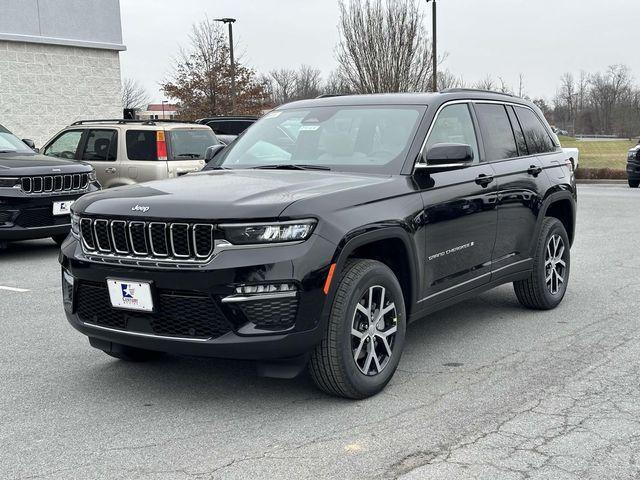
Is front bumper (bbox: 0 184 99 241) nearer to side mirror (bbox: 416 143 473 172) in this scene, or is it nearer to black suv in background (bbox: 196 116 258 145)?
side mirror (bbox: 416 143 473 172)

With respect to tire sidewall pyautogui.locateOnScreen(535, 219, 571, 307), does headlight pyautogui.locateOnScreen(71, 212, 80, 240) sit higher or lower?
higher

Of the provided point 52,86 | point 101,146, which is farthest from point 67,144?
point 52,86

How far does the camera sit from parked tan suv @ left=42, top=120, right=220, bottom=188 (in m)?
11.9

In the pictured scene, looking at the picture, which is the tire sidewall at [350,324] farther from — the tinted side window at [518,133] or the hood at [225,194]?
the tinted side window at [518,133]

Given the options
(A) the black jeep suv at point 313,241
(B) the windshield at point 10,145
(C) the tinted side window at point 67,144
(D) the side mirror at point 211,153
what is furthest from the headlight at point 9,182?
(A) the black jeep suv at point 313,241

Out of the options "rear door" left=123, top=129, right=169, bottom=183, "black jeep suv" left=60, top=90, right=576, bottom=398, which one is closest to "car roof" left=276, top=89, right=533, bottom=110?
"black jeep suv" left=60, top=90, right=576, bottom=398

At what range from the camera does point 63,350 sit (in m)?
5.70

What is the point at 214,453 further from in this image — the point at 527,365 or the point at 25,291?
the point at 25,291

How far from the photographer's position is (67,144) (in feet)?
41.4

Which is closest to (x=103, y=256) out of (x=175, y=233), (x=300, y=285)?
(x=175, y=233)

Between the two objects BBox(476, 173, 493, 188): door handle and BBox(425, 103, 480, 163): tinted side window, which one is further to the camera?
BBox(476, 173, 493, 188): door handle

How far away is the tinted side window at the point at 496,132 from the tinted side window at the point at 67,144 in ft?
26.2

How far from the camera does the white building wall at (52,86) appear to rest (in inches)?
809

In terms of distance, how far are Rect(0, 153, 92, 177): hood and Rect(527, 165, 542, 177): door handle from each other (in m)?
6.06
